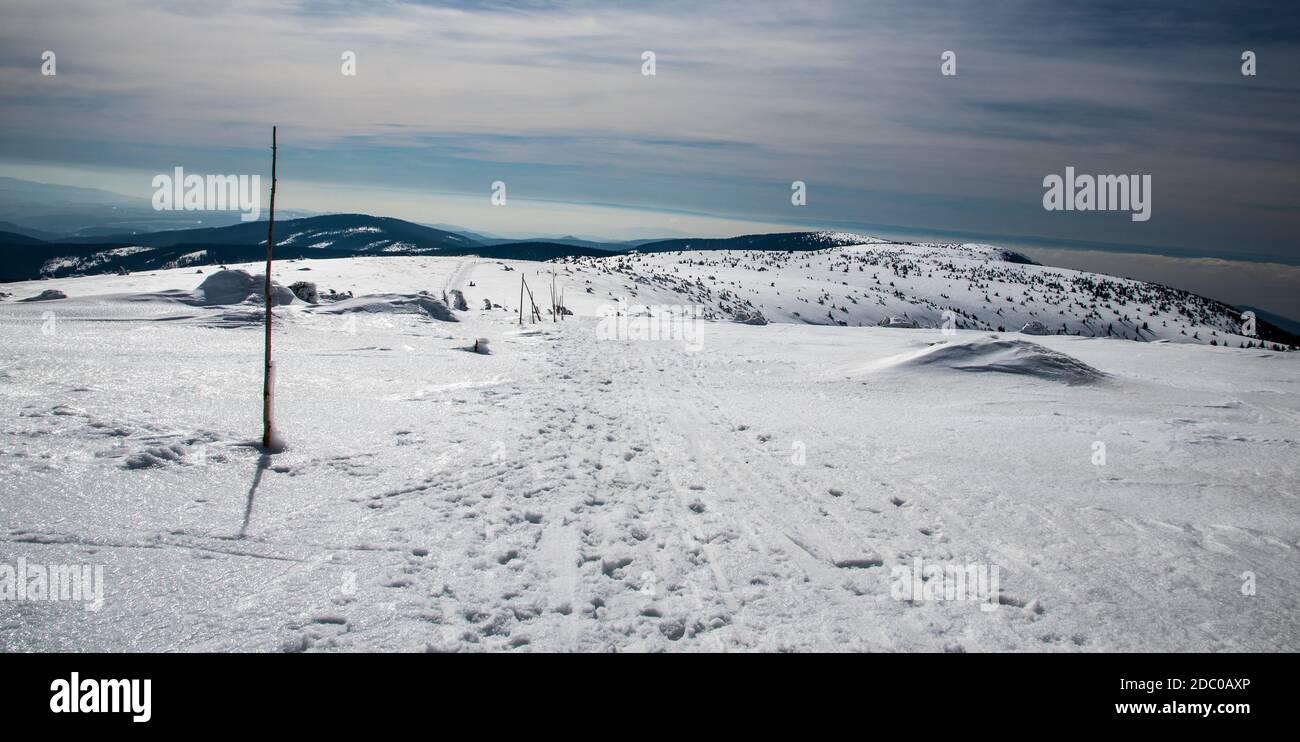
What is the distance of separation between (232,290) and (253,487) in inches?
643

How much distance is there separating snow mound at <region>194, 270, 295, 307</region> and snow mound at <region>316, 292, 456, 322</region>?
4.48 ft

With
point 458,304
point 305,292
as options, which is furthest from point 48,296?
point 458,304

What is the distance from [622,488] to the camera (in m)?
6.46

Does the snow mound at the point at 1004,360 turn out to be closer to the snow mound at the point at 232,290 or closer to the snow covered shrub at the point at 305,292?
the snow mound at the point at 232,290

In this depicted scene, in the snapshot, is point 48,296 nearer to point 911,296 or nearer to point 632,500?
point 632,500

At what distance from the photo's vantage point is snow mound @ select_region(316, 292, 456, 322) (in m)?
20.3

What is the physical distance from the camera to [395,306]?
21109 millimetres

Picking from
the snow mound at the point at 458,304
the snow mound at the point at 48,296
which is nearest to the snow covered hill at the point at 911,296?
the snow mound at the point at 458,304

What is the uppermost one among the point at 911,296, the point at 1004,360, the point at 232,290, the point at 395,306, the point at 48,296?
the point at 911,296

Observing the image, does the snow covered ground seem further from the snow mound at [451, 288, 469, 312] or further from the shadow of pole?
the snow mound at [451, 288, 469, 312]
